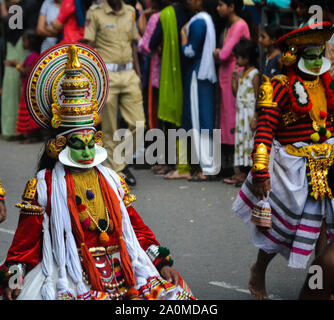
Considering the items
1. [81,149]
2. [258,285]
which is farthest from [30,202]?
[258,285]

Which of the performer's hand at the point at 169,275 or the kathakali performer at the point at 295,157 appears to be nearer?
the performer's hand at the point at 169,275

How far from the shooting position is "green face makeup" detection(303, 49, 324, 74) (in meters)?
4.92

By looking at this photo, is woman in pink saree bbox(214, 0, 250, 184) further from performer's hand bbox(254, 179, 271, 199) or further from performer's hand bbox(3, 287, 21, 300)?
performer's hand bbox(3, 287, 21, 300)

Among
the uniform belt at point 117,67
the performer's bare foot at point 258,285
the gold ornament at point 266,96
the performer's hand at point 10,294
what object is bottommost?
the performer's bare foot at point 258,285

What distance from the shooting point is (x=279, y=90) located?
4.93 m

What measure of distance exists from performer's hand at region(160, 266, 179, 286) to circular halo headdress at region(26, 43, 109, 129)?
924 mm

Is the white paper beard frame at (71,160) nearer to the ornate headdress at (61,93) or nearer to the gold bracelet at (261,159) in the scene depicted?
the ornate headdress at (61,93)

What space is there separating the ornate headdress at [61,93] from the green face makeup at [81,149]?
0.17ft

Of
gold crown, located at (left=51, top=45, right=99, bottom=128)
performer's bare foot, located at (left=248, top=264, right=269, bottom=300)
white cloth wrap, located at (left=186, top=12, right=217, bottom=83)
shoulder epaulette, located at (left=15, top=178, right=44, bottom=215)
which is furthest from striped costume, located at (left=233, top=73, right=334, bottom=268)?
white cloth wrap, located at (left=186, top=12, right=217, bottom=83)

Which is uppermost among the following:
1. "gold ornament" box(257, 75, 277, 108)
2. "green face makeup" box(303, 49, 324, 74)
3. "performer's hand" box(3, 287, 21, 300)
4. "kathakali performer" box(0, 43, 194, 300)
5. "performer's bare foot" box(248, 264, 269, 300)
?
"green face makeup" box(303, 49, 324, 74)

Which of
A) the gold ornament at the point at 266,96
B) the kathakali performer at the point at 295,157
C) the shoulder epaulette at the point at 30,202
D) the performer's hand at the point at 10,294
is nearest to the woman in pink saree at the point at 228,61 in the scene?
the kathakali performer at the point at 295,157

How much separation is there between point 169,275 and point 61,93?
3.92 ft

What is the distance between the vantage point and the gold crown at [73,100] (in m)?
3.94
